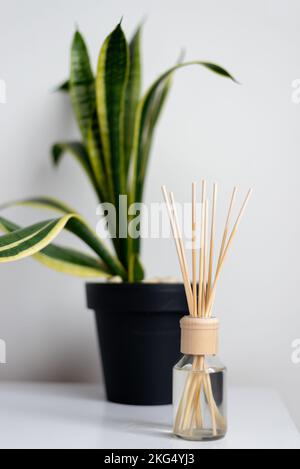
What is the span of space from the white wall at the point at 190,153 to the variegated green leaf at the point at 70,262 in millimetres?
156

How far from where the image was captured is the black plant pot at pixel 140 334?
2.54ft

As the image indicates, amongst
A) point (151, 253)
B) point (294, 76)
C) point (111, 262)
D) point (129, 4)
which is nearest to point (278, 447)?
point (111, 262)

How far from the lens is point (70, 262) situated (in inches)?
33.6

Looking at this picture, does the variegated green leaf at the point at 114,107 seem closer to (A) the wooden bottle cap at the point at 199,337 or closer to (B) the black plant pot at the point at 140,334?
(B) the black plant pot at the point at 140,334

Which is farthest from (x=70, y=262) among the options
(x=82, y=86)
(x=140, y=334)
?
(x=82, y=86)

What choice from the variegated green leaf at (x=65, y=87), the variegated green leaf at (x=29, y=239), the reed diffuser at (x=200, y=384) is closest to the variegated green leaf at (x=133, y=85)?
the variegated green leaf at (x=65, y=87)

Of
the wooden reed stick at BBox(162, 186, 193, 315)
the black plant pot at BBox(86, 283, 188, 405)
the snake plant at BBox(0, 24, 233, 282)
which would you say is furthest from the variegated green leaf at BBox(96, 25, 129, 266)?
the wooden reed stick at BBox(162, 186, 193, 315)

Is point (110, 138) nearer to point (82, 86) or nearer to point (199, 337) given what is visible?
point (82, 86)

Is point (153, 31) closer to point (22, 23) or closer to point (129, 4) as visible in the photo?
point (129, 4)

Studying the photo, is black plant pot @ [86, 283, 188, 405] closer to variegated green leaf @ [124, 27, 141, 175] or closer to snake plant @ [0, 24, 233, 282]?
snake plant @ [0, 24, 233, 282]

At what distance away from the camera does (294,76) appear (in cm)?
100

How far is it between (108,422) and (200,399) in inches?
5.0

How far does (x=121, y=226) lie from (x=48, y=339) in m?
0.26

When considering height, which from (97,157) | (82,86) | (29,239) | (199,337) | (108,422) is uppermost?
(82,86)
